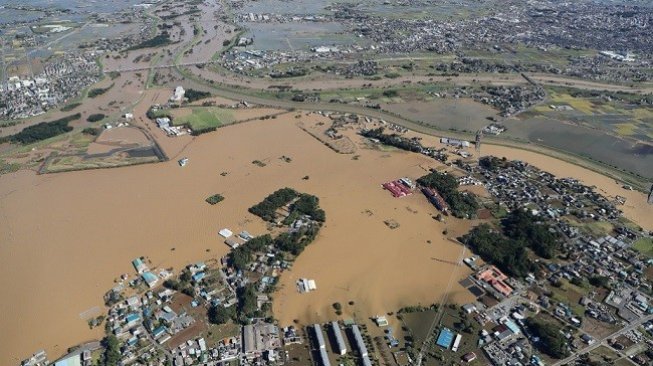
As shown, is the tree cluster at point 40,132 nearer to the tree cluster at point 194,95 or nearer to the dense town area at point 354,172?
the dense town area at point 354,172

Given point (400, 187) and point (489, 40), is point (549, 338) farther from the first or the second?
point (489, 40)

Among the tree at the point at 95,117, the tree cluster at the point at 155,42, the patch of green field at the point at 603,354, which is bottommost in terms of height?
the patch of green field at the point at 603,354

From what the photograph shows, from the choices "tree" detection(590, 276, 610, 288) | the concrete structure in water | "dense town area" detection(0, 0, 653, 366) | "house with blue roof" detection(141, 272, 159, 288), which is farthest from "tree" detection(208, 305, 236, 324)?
"tree" detection(590, 276, 610, 288)

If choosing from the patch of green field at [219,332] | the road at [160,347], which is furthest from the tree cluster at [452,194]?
the road at [160,347]

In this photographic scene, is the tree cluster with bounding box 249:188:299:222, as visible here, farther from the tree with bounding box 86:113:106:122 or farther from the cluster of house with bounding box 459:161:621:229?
the tree with bounding box 86:113:106:122

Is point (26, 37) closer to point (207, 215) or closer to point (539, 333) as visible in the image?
point (207, 215)

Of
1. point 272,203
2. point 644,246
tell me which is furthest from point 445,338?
point 644,246

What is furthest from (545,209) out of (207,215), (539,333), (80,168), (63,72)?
(63,72)
